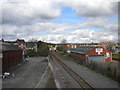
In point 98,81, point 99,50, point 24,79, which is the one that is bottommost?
point 24,79

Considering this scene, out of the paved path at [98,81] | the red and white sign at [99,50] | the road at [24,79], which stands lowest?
the road at [24,79]

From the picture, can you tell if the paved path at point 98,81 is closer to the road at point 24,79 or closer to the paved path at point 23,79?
the road at point 24,79

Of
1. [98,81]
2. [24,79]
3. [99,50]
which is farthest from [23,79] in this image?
[99,50]

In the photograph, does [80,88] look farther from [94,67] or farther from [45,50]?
[45,50]

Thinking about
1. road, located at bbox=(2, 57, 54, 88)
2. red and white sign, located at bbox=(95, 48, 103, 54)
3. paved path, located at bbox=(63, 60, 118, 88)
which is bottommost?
road, located at bbox=(2, 57, 54, 88)

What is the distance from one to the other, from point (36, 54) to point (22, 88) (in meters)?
54.9

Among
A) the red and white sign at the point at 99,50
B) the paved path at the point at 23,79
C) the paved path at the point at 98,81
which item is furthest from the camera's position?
the red and white sign at the point at 99,50

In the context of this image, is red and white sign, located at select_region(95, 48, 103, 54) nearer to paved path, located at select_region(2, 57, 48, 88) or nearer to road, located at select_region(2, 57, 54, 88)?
road, located at select_region(2, 57, 54, 88)

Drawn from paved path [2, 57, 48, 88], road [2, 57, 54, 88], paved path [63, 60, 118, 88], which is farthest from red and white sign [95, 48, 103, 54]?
paved path [63, 60, 118, 88]

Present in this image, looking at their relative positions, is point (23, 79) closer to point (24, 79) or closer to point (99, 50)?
point (24, 79)

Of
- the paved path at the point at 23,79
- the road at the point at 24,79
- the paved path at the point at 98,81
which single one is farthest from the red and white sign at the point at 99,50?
the paved path at the point at 98,81

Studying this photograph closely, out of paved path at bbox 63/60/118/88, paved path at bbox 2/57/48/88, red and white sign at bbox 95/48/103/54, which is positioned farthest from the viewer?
red and white sign at bbox 95/48/103/54

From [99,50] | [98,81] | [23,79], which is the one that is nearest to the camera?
[98,81]

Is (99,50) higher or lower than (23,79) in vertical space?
higher
